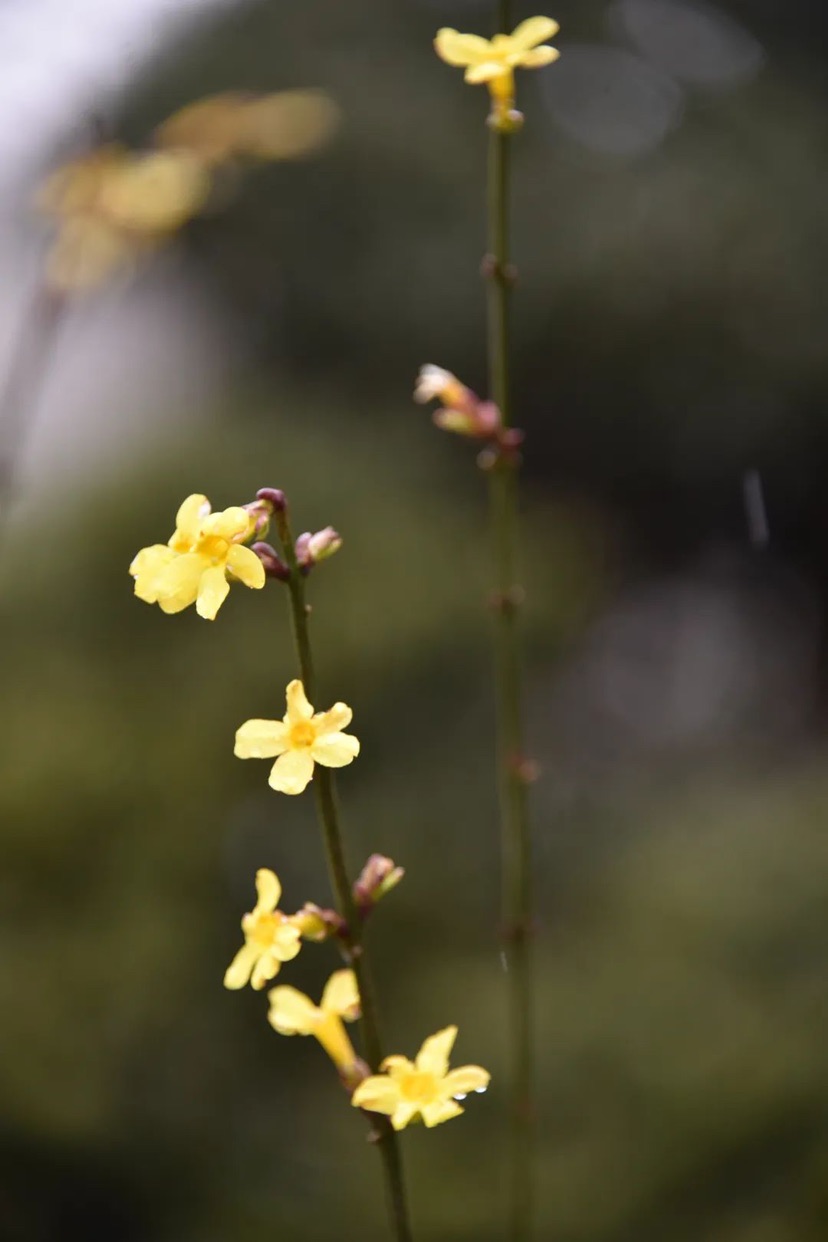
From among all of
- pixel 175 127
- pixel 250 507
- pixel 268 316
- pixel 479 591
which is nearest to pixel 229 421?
pixel 268 316

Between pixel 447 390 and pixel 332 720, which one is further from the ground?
pixel 447 390

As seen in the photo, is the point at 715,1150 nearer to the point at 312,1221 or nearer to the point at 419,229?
the point at 312,1221

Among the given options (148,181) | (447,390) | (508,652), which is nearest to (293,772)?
(508,652)

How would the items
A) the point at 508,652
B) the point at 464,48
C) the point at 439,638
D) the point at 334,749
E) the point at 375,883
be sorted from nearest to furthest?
the point at 334,749 < the point at 375,883 < the point at 464,48 < the point at 508,652 < the point at 439,638

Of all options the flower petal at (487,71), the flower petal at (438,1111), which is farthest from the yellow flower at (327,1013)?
the flower petal at (487,71)

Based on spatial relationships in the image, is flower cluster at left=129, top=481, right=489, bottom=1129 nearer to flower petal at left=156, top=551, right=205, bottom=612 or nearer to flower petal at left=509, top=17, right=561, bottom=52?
flower petal at left=156, top=551, right=205, bottom=612

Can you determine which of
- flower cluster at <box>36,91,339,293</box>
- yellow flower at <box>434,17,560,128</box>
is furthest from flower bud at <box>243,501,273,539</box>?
flower cluster at <box>36,91,339,293</box>

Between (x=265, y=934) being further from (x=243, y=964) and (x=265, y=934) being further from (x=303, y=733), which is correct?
(x=303, y=733)
